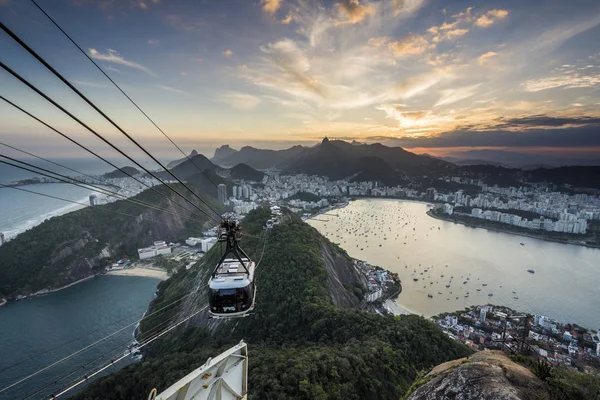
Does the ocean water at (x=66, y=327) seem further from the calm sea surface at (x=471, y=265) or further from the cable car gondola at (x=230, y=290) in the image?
the calm sea surface at (x=471, y=265)

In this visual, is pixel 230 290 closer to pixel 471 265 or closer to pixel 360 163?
pixel 471 265

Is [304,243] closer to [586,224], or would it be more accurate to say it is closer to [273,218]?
[273,218]

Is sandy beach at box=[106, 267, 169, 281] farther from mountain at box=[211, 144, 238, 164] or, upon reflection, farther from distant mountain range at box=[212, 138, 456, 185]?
mountain at box=[211, 144, 238, 164]

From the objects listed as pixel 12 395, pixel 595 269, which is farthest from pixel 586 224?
pixel 12 395

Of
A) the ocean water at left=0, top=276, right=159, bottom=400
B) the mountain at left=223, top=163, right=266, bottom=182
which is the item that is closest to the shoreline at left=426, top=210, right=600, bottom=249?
the ocean water at left=0, top=276, right=159, bottom=400

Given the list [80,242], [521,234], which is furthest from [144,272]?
[521,234]

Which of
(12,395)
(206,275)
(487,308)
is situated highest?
(206,275)

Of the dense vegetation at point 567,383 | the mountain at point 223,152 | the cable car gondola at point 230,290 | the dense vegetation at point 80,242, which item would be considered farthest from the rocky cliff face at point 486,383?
the mountain at point 223,152
